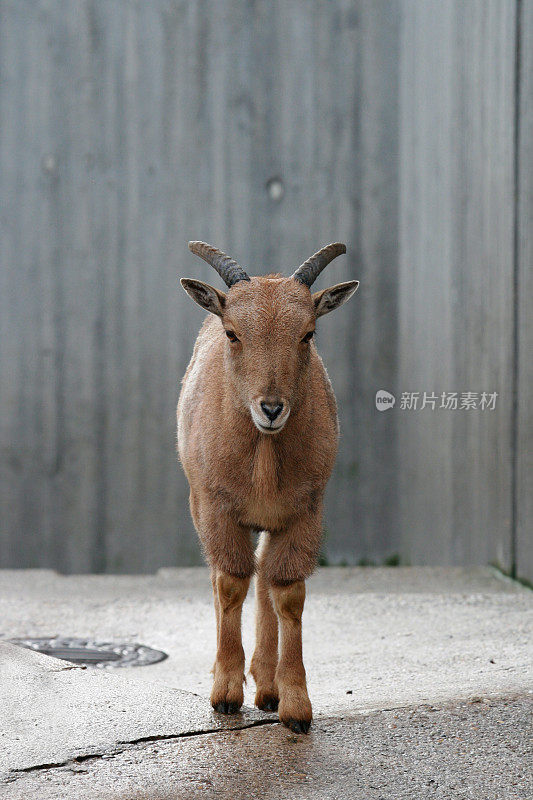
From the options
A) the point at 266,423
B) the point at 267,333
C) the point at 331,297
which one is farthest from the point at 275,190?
the point at 266,423

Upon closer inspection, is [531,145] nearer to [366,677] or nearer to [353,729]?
[366,677]

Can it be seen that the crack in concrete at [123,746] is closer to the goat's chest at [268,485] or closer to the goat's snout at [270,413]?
the goat's chest at [268,485]

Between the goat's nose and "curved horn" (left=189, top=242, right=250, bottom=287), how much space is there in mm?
635

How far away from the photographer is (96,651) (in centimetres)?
570

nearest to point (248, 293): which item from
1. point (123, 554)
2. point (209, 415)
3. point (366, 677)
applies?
point (209, 415)

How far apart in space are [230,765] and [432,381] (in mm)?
4988

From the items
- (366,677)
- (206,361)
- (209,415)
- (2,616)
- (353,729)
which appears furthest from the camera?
(2,616)

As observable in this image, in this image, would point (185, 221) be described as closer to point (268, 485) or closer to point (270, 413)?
point (268, 485)

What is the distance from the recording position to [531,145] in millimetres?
7062

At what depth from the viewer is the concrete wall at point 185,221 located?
7840 mm

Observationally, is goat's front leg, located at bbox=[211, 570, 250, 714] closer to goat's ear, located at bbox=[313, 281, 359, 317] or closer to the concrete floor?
the concrete floor

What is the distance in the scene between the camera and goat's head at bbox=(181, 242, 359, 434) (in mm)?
3627

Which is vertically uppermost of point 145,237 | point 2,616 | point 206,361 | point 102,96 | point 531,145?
point 102,96

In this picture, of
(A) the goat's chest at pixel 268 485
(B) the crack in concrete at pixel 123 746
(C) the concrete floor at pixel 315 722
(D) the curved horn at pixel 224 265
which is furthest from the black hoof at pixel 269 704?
(D) the curved horn at pixel 224 265
